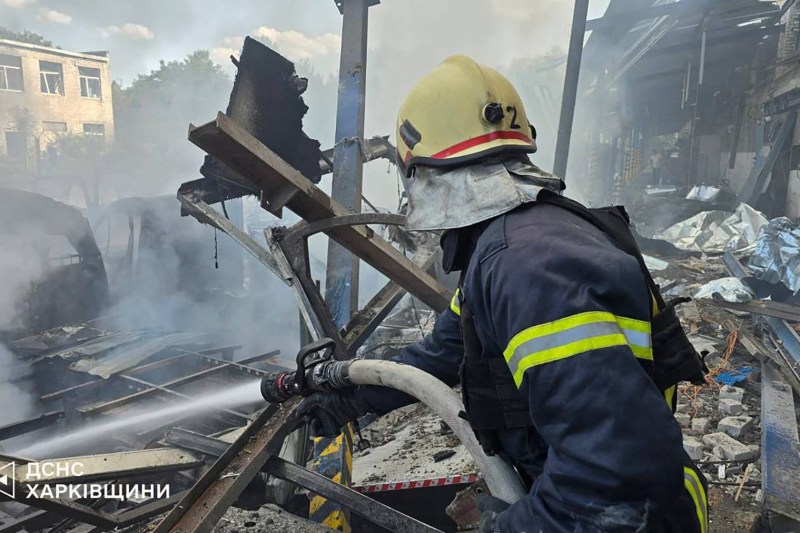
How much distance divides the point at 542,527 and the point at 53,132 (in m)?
29.6

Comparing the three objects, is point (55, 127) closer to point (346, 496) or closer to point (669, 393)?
point (346, 496)

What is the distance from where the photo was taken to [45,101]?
79.6 feet

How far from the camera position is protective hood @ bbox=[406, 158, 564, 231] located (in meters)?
1.30

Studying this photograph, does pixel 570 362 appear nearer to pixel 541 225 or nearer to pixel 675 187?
pixel 541 225

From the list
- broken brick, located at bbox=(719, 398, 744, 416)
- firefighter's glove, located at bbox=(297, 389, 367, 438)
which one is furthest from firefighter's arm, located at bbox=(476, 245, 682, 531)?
broken brick, located at bbox=(719, 398, 744, 416)

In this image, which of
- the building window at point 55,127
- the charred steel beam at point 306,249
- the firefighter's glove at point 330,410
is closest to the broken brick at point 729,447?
the charred steel beam at point 306,249

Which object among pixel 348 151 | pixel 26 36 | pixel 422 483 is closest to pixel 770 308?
pixel 422 483

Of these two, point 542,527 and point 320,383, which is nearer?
point 542,527

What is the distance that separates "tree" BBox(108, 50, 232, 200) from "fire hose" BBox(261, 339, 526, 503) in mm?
20262

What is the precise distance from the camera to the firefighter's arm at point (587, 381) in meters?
0.98

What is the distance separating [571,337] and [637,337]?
0.60 ft

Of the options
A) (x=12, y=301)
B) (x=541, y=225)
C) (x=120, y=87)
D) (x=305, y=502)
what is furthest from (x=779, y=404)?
(x=120, y=87)

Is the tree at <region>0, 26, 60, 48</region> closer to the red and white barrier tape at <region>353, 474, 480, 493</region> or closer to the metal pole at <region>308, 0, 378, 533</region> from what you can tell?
the metal pole at <region>308, 0, 378, 533</region>

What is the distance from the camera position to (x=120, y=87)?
3166cm
